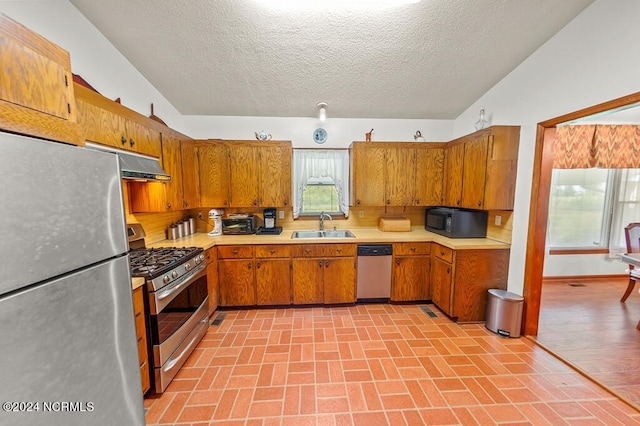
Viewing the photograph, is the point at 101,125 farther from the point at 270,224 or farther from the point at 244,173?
the point at 270,224

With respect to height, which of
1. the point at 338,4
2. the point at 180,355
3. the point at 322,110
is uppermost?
the point at 338,4

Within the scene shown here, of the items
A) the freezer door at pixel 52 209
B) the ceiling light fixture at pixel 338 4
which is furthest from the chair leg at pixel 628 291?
the freezer door at pixel 52 209

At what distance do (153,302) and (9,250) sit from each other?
1213 millimetres

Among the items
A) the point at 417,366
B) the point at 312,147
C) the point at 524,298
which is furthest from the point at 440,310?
the point at 312,147

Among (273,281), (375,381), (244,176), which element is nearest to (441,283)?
(375,381)

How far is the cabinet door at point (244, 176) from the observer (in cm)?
314

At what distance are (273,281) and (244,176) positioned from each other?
1.47 m

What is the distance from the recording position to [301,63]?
8.04 ft

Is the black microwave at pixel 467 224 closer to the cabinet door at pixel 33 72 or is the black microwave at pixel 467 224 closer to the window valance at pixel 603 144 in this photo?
the window valance at pixel 603 144

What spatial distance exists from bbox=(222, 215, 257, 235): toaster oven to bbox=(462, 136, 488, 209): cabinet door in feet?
9.40

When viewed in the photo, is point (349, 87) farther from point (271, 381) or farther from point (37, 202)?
point (271, 381)

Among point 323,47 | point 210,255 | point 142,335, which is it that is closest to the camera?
point 142,335

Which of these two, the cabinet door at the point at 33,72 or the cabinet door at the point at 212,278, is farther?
the cabinet door at the point at 212,278

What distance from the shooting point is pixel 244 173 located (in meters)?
3.17
